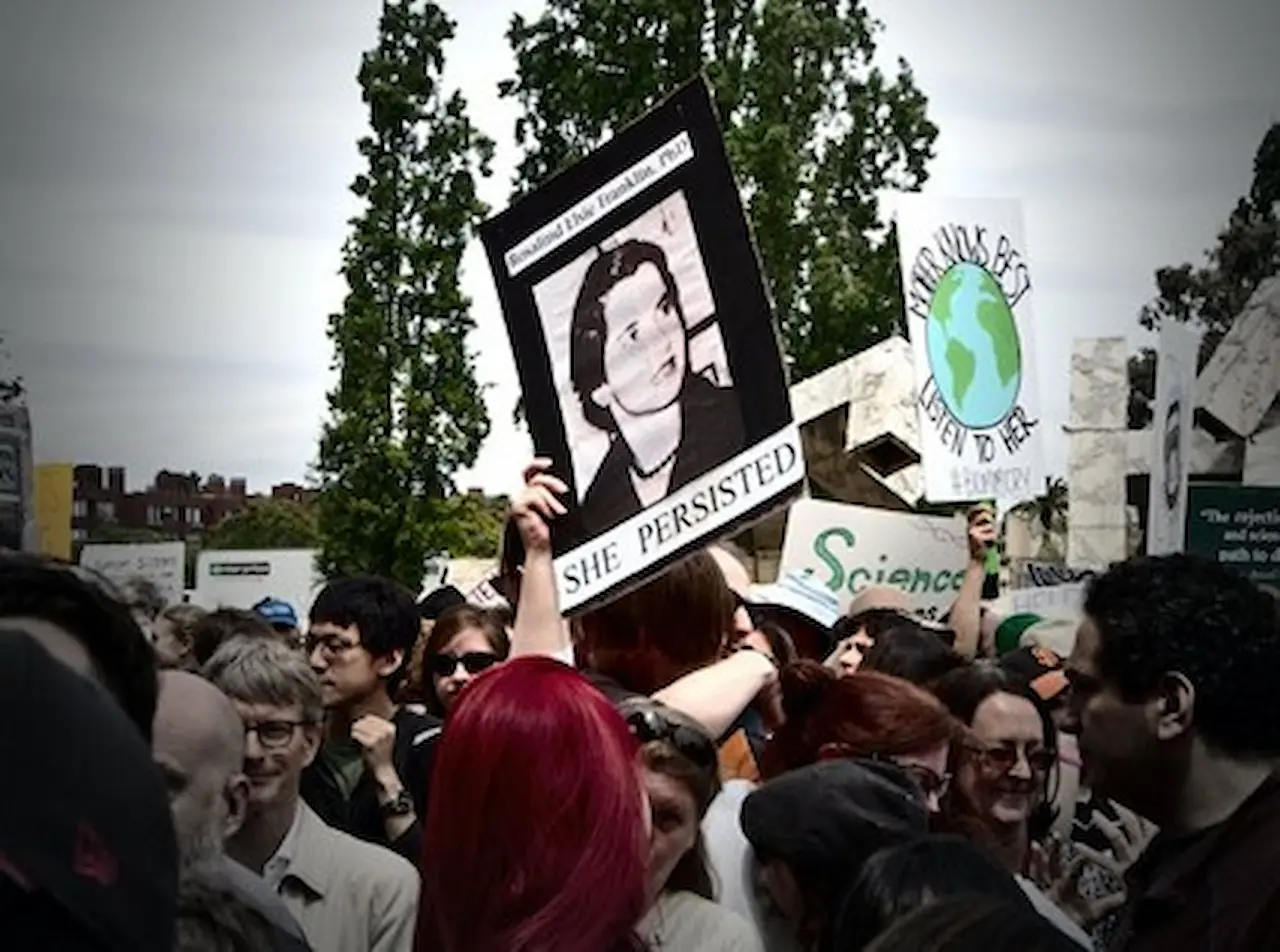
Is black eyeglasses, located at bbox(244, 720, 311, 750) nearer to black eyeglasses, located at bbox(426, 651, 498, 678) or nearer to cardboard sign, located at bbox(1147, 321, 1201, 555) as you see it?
black eyeglasses, located at bbox(426, 651, 498, 678)

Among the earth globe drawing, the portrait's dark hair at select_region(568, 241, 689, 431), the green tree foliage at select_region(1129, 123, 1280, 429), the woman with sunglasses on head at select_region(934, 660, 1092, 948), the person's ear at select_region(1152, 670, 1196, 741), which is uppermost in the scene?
the green tree foliage at select_region(1129, 123, 1280, 429)

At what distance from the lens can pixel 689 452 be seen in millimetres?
4121

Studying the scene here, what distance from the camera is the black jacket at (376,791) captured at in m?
5.02

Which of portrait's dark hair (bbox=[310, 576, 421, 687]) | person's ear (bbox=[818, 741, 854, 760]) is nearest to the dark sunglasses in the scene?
person's ear (bbox=[818, 741, 854, 760])

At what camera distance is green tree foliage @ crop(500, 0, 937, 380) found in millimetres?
35438

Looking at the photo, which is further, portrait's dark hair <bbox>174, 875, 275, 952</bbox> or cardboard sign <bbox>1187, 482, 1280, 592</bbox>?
cardboard sign <bbox>1187, 482, 1280, 592</bbox>

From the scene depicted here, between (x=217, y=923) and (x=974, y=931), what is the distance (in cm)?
86

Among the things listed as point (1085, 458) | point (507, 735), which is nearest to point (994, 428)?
point (1085, 458)

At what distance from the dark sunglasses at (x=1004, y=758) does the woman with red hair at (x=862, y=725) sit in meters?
0.71

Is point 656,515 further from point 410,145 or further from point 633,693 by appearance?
point 410,145

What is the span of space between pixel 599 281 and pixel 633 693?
88 centimetres

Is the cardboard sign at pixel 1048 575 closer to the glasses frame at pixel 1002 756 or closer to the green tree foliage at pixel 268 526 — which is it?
the glasses frame at pixel 1002 756

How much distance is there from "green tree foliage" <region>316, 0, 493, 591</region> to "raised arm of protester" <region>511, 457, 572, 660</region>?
33.8 metres

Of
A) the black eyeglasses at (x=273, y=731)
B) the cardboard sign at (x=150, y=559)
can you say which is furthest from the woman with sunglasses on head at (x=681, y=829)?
the cardboard sign at (x=150, y=559)
